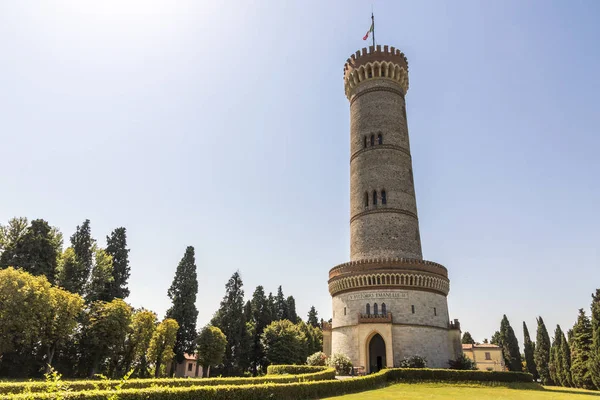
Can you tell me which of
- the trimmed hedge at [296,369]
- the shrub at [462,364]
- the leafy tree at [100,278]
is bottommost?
the trimmed hedge at [296,369]

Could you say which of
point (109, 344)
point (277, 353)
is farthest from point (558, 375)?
point (109, 344)

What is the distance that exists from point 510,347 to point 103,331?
217 ft

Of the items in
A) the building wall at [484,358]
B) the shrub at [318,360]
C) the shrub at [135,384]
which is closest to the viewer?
the shrub at [135,384]

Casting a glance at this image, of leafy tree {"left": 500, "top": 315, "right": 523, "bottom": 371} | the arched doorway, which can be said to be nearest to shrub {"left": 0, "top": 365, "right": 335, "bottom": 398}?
the arched doorway

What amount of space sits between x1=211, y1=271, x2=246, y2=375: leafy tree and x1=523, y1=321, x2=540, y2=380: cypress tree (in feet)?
162

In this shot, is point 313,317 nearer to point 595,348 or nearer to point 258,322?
point 258,322

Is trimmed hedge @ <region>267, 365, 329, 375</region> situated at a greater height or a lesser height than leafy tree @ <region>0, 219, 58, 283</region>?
lesser

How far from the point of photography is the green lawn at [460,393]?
2081 centimetres

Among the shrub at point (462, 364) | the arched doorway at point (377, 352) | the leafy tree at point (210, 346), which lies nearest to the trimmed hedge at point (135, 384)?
the arched doorway at point (377, 352)

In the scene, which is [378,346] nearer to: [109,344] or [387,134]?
[387,134]

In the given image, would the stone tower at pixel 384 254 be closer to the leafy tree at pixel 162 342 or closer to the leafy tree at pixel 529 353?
the leafy tree at pixel 162 342

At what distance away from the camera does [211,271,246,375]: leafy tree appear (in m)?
56.1

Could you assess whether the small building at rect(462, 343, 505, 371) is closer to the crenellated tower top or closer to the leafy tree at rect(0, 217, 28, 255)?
the crenellated tower top

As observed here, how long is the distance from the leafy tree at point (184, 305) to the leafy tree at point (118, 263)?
18.8 feet
